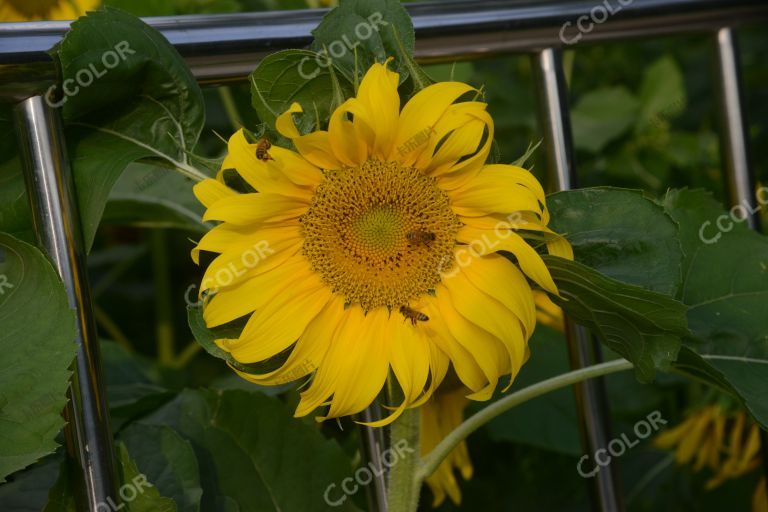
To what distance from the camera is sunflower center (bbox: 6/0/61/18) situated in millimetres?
1113

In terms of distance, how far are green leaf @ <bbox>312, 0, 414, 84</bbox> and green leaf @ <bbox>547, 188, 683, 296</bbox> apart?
14cm

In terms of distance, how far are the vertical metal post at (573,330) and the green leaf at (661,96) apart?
1042 millimetres

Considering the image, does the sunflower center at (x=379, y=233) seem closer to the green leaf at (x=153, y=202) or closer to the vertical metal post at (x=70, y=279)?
the vertical metal post at (x=70, y=279)

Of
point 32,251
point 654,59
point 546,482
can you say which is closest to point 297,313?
point 32,251

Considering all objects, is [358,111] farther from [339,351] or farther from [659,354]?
[659,354]

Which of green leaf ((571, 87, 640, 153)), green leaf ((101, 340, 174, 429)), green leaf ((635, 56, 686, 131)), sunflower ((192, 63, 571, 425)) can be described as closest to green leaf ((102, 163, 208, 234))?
green leaf ((101, 340, 174, 429))

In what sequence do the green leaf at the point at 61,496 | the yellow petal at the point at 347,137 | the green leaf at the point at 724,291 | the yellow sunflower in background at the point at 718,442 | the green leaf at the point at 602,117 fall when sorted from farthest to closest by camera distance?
the green leaf at the point at 602,117, the yellow sunflower in background at the point at 718,442, the green leaf at the point at 724,291, the green leaf at the point at 61,496, the yellow petal at the point at 347,137

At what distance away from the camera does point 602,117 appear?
1.80 metres

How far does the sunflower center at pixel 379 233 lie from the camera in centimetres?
60

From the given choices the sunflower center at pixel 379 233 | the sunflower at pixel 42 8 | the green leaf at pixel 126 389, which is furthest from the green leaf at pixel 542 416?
the sunflower at pixel 42 8

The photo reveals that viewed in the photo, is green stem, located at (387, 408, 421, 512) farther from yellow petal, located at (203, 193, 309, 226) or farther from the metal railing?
yellow petal, located at (203, 193, 309, 226)

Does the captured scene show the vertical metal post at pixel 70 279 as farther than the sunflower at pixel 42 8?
No

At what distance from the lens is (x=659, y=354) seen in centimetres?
62

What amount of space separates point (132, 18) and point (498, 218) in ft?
0.89
